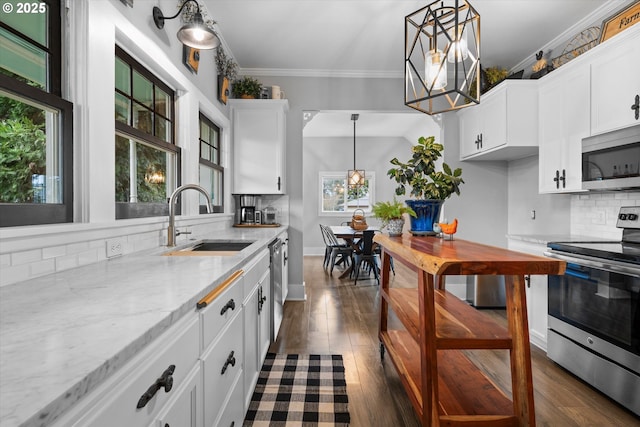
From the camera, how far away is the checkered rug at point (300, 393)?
6.10ft

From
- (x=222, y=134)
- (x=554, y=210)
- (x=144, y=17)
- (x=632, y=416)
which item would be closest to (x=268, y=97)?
(x=222, y=134)

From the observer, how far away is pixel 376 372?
7.84 feet

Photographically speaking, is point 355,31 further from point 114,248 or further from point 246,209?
point 114,248

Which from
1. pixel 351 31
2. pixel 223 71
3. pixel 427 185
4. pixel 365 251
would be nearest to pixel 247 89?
pixel 223 71

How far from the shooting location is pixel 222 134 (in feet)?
12.6

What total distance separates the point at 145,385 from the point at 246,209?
3.43 m

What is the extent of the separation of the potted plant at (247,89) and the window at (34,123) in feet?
8.54

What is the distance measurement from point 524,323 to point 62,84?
2.23 metres

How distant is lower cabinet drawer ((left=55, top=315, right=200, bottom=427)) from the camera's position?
1.80 ft

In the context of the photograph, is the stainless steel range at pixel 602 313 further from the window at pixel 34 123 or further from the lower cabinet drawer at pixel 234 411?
the window at pixel 34 123

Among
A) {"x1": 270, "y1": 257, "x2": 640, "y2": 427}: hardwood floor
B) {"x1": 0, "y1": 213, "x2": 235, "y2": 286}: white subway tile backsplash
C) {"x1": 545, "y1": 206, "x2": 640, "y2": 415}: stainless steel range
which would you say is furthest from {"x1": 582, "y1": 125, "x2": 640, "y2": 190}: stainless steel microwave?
{"x1": 0, "y1": 213, "x2": 235, "y2": 286}: white subway tile backsplash

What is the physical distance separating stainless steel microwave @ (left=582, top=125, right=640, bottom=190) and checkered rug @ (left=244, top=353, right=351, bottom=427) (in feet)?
7.45

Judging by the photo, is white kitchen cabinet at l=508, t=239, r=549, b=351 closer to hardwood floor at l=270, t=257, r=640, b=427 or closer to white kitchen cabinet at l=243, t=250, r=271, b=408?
hardwood floor at l=270, t=257, r=640, b=427

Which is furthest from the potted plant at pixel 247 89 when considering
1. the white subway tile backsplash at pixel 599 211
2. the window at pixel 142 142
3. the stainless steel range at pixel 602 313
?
the white subway tile backsplash at pixel 599 211
